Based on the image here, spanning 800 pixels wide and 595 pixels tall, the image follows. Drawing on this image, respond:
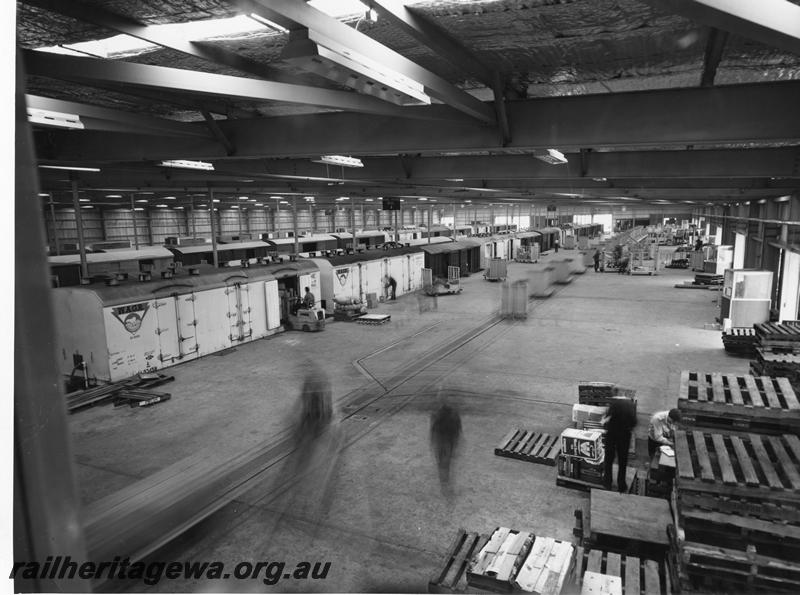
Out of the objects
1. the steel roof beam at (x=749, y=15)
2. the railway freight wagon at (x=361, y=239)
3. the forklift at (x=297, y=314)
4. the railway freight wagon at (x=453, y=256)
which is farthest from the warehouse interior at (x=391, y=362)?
the railway freight wagon at (x=361, y=239)

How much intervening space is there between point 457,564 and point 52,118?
282 inches

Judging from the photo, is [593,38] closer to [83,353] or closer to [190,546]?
[190,546]

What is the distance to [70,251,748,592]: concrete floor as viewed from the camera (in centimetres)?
629

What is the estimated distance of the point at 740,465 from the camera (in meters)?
5.14

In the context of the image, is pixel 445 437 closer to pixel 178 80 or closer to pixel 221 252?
pixel 178 80

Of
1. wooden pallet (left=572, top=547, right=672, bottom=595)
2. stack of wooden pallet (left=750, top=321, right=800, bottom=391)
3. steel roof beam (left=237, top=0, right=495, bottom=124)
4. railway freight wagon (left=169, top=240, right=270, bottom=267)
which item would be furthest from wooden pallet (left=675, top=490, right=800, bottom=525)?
railway freight wagon (left=169, top=240, right=270, bottom=267)

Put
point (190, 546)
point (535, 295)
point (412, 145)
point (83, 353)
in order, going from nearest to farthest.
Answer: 1. point (190, 546)
2. point (412, 145)
3. point (83, 353)
4. point (535, 295)

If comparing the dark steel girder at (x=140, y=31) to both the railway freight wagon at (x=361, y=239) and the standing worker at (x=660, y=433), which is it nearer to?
the standing worker at (x=660, y=433)

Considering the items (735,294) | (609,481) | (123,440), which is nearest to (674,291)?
(735,294)

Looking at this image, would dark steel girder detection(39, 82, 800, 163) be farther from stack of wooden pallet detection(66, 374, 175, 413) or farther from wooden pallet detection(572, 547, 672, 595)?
stack of wooden pallet detection(66, 374, 175, 413)

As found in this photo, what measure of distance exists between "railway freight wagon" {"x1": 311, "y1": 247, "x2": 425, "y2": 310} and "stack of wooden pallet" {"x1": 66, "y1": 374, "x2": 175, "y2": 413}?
856 cm

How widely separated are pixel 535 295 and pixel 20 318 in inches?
1000

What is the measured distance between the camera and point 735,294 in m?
16.0

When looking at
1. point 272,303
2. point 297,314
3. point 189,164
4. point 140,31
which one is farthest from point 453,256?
point 140,31
